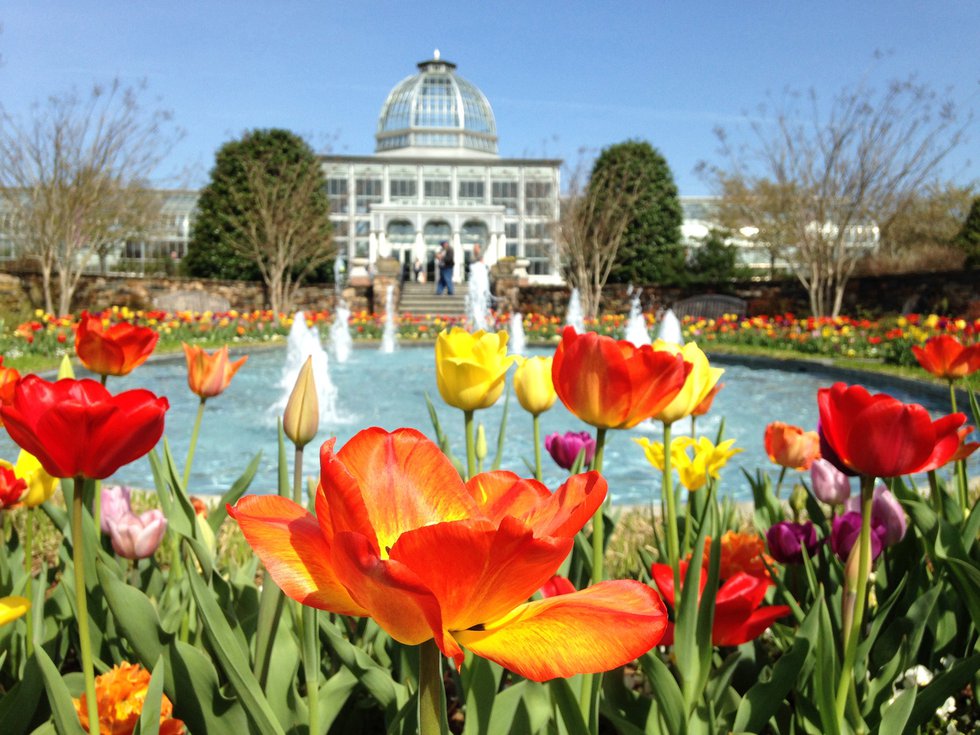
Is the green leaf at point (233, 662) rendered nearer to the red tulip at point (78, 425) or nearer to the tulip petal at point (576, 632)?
the red tulip at point (78, 425)

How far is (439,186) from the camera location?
4238 cm

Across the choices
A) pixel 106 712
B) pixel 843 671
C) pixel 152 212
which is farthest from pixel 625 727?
pixel 152 212

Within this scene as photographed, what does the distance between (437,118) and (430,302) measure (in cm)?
2776

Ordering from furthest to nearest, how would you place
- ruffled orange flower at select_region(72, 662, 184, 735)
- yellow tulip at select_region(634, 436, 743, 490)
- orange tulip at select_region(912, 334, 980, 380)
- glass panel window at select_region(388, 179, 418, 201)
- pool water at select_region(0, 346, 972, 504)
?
glass panel window at select_region(388, 179, 418, 201), pool water at select_region(0, 346, 972, 504), orange tulip at select_region(912, 334, 980, 380), yellow tulip at select_region(634, 436, 743, 490), ruffled orange flower at select_region(72, 662, 184, 735)

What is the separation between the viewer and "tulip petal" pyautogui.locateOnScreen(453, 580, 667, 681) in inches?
18.4

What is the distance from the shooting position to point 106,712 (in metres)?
0.99

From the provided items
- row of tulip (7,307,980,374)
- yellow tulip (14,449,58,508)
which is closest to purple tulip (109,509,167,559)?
yellow tulip (14,449,58,508)

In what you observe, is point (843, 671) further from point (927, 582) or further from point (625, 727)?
point (927, 582)

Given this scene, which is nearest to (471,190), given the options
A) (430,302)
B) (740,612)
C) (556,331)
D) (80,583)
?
(430,302)

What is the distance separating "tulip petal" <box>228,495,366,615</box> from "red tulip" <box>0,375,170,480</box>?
1.00 ft

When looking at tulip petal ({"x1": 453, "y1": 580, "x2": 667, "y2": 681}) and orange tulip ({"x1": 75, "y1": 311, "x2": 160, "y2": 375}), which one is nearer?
tulip petal ({"x1": 453, "y1": 580, "x2": 667, "y2": 681})

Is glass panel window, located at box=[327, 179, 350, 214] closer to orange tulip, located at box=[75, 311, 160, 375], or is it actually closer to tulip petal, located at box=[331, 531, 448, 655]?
orange tulip, located at box=[75, 311, 160, 375]

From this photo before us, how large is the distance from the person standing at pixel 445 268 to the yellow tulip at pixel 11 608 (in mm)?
20485

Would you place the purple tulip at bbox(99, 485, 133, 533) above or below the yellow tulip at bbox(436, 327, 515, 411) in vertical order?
below
